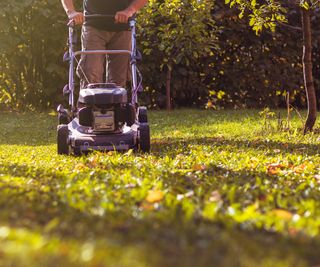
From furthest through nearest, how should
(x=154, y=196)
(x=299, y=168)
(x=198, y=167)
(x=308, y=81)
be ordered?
(x=308, y=81) < (x=299, y=168) < (x=198, y=167) < (x=154, y=196)

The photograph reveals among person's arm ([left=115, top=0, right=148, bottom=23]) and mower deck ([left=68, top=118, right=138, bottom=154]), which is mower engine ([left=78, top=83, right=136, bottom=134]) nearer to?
mower deck ([left=68, top=118, right=138, bottom=154])

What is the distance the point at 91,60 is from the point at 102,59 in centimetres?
14

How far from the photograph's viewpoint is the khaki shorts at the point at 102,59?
22.4ft

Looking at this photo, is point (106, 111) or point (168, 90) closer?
point (106, 111)

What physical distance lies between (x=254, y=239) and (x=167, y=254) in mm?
449

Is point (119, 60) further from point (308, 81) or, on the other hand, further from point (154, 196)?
point (154, 196)

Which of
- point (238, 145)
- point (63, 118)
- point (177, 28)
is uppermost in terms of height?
point (177, 28)

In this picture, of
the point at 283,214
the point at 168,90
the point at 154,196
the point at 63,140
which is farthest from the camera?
the point at 168,90

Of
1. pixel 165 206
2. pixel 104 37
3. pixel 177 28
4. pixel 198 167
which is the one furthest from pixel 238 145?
pixel 177 28

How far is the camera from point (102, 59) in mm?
6910

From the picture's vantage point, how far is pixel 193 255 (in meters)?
2.27

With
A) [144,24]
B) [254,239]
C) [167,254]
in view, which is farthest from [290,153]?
[144,24]

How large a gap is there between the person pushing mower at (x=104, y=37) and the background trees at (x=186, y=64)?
5.40 meters

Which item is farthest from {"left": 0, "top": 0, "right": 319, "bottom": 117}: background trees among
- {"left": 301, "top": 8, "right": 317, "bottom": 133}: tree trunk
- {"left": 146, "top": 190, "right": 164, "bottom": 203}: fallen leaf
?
{"left": 146, "top": 190, "right": 164, "bottom": 203}: fallen leaf
